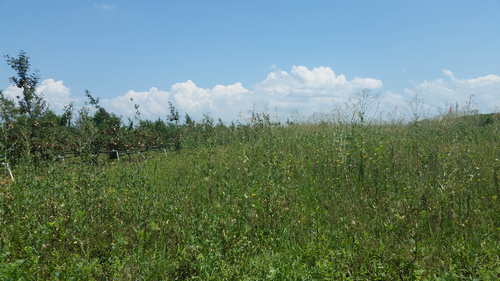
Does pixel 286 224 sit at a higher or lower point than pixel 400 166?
lower

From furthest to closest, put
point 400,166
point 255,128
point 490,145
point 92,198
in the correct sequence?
point 255,128 < point 490,145 < point 400,166 < point 92,198

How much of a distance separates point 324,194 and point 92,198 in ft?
12.8

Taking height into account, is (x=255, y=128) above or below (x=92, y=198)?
above

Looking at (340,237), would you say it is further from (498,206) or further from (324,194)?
(498,206)

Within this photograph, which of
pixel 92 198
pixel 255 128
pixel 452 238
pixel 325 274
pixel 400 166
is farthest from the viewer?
pixel 255 128

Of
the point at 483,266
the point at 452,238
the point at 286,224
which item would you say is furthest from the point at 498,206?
the point at 286,224

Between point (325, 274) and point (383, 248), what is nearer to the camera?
point (325, 274)

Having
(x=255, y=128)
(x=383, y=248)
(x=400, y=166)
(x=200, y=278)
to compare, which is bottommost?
(x=200, y=278)

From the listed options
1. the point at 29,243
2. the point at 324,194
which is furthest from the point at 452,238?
the point at 29,243

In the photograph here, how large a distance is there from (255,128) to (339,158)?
18.3ft

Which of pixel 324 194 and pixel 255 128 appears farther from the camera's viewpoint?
pixel 255 128

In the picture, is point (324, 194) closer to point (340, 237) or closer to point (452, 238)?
point (340, 237)

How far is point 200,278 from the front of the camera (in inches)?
101

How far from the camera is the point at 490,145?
24.2 ft
